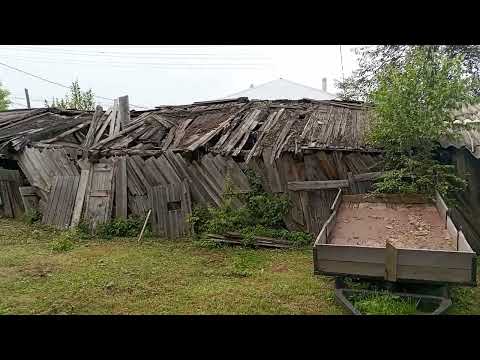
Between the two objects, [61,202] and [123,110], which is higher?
[123,110]

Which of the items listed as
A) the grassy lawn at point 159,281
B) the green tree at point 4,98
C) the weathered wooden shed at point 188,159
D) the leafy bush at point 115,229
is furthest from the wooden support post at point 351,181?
the green tree at point 4,98

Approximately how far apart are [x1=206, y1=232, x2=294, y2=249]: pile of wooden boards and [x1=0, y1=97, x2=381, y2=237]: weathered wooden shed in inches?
21.9

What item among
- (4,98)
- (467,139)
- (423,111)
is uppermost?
(4,98)

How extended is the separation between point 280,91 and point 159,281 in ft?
56.0

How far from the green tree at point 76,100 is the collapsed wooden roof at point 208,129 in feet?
31.5

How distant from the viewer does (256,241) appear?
281 inches

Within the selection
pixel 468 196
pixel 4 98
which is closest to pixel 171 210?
pixel 468 196

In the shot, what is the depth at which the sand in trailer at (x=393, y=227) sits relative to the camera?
452 cm

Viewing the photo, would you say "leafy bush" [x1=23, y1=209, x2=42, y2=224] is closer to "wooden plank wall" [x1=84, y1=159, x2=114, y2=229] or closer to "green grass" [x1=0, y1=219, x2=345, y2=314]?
"green grass" [x1=0, y1=219, x2=345, y2=314]

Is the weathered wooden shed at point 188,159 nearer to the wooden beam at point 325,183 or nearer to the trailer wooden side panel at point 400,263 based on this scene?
the wooden beam at point 325,183

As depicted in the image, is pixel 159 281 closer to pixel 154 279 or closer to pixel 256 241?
pixel 154 279
